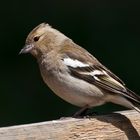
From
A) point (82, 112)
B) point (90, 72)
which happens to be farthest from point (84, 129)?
point (90, 72)

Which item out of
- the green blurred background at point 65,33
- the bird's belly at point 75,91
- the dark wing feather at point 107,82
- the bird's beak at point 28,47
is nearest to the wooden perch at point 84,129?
the dark wing feather at point 107,82

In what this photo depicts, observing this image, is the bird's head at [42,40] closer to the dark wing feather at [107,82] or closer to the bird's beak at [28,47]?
the bird's beak at [28,47]

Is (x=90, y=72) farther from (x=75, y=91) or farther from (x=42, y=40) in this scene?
(x=42, y=40)

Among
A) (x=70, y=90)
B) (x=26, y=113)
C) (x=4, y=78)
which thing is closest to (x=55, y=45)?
(x=70, y=90)

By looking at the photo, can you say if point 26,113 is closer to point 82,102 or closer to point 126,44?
point 126,44

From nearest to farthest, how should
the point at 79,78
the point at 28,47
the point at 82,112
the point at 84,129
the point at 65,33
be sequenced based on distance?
the point at 84,129
the point at 82,112
the point at 79,78
the point at 28,47
the point at 65,33

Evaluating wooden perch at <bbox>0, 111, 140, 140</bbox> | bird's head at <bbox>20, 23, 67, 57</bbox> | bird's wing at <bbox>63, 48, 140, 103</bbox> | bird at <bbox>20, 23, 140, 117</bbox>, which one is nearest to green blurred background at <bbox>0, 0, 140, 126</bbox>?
bird's head at <bbox>20, 23, 67, 57</bbox>

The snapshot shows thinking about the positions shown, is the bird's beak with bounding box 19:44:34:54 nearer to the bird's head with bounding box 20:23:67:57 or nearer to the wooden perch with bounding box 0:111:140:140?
the bird's head with bounding box 20:23:67:57
